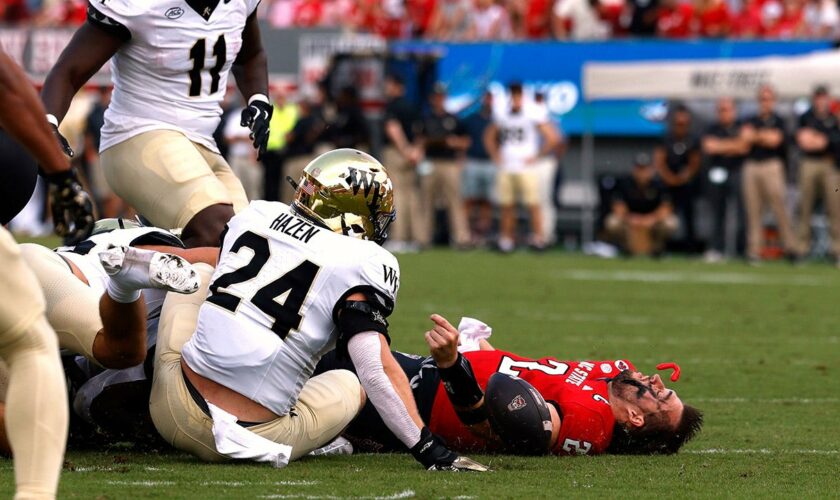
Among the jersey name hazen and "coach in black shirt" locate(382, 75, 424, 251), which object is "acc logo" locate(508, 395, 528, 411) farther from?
"coach in black shirt" locate(382, 75, 424, 251)

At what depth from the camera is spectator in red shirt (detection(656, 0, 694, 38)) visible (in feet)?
61.4

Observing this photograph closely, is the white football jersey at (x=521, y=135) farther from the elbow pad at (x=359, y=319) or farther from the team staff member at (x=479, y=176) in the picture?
the elbow pad at (x=359, y=319)

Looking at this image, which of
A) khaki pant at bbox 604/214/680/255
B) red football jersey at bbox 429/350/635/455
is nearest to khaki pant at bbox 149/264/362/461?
red football jersey at bbox 429/350/635/455

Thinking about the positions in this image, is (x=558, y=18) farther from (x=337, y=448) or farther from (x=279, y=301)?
(x=279, y=301)

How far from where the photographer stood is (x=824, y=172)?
1689cm

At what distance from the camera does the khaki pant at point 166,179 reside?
244 inches

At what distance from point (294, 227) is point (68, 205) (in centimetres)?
141

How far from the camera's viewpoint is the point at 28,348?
12.0ft

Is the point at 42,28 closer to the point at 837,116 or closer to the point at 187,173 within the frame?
the point at 837,116

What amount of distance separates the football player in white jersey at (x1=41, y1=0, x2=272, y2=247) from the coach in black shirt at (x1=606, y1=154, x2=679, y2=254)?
37.8 ft

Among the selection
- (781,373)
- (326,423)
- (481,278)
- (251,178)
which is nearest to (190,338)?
(326,423)

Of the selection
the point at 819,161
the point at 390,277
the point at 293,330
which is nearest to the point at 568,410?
the point at 390,277

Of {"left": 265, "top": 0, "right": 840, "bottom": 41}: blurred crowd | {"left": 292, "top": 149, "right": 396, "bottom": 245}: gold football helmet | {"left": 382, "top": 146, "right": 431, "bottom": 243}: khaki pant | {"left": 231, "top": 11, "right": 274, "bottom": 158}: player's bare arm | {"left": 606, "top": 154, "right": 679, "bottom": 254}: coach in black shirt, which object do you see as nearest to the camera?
{"left": 292, "top": 149, "right": 396, "bottom": 245}: gold football helmet

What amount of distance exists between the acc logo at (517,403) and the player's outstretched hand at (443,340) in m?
0.28
